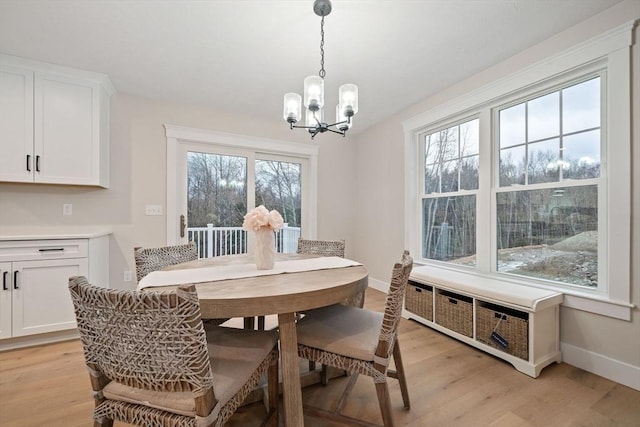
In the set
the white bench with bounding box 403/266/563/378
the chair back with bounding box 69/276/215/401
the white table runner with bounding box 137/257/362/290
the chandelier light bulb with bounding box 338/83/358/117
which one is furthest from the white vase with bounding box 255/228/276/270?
the white bench with bounding box 403/266/563/378

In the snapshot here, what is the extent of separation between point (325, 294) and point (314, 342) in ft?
0.92

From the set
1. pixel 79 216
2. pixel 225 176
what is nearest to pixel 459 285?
pixel 225 176

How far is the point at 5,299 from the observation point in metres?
2.21

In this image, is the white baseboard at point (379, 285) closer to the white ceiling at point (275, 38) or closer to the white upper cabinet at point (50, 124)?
the white ceiling at point (275, 38)

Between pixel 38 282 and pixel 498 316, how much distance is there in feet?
12.2

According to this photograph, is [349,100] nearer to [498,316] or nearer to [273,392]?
[273,392]

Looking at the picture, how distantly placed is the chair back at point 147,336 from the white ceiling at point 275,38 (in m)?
Result: 1.89

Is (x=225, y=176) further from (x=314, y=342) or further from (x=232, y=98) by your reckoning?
(x=314, y=342)

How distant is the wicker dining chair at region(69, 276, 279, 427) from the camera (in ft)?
2.54

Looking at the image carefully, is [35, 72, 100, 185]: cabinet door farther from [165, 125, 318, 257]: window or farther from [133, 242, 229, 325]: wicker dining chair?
[133, 242, 229, 325]: wicker dining chair

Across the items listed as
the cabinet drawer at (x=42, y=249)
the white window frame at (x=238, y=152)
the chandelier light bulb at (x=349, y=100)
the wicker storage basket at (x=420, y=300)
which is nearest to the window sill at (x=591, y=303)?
the wicker storage basket at (x=420, y=300)

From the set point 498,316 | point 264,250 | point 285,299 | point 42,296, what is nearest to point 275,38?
point 264,250

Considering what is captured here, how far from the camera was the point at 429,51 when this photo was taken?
2.29 metres

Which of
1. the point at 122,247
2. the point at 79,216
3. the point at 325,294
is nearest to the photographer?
the point at 325,294
